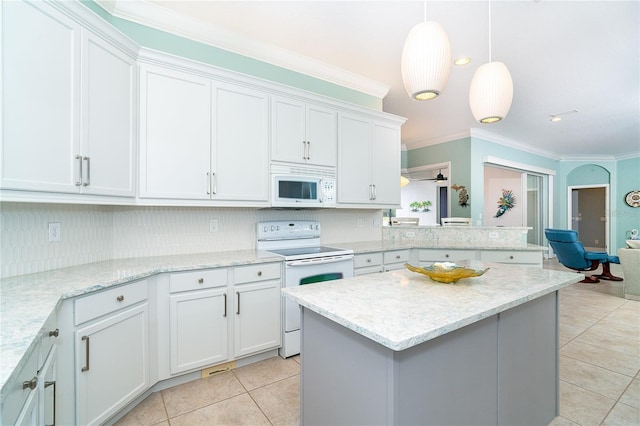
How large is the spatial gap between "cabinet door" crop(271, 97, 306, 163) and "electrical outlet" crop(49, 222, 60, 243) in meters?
1.65

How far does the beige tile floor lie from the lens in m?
1.84

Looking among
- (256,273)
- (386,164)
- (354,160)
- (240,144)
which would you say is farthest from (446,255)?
(240,144)

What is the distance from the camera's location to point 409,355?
106 centimetres

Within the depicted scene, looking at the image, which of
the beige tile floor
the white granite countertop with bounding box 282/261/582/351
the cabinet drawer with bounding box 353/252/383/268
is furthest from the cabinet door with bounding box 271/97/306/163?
the beige tile floor

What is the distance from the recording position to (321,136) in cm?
312

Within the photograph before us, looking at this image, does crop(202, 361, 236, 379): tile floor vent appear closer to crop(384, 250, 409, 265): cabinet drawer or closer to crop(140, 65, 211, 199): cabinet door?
crop(140, 65, 211, 199): cabinet door

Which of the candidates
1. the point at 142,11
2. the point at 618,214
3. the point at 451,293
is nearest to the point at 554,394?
the point at 451,293

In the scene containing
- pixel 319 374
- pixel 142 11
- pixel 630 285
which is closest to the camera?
pixel 319 374

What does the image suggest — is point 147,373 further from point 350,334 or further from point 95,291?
point 350,334

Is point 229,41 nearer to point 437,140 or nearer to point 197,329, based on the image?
point 197,329

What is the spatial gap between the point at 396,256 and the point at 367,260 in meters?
0.45

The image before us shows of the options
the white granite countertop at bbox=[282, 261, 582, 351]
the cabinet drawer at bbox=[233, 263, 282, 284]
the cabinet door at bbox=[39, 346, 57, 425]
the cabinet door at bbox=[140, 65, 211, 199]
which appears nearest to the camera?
the white granite countertop at bbox=[282, 261, 582, 351]

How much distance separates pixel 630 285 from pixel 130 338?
20.6 feet

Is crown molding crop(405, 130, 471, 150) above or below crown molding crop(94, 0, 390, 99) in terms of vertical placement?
below
